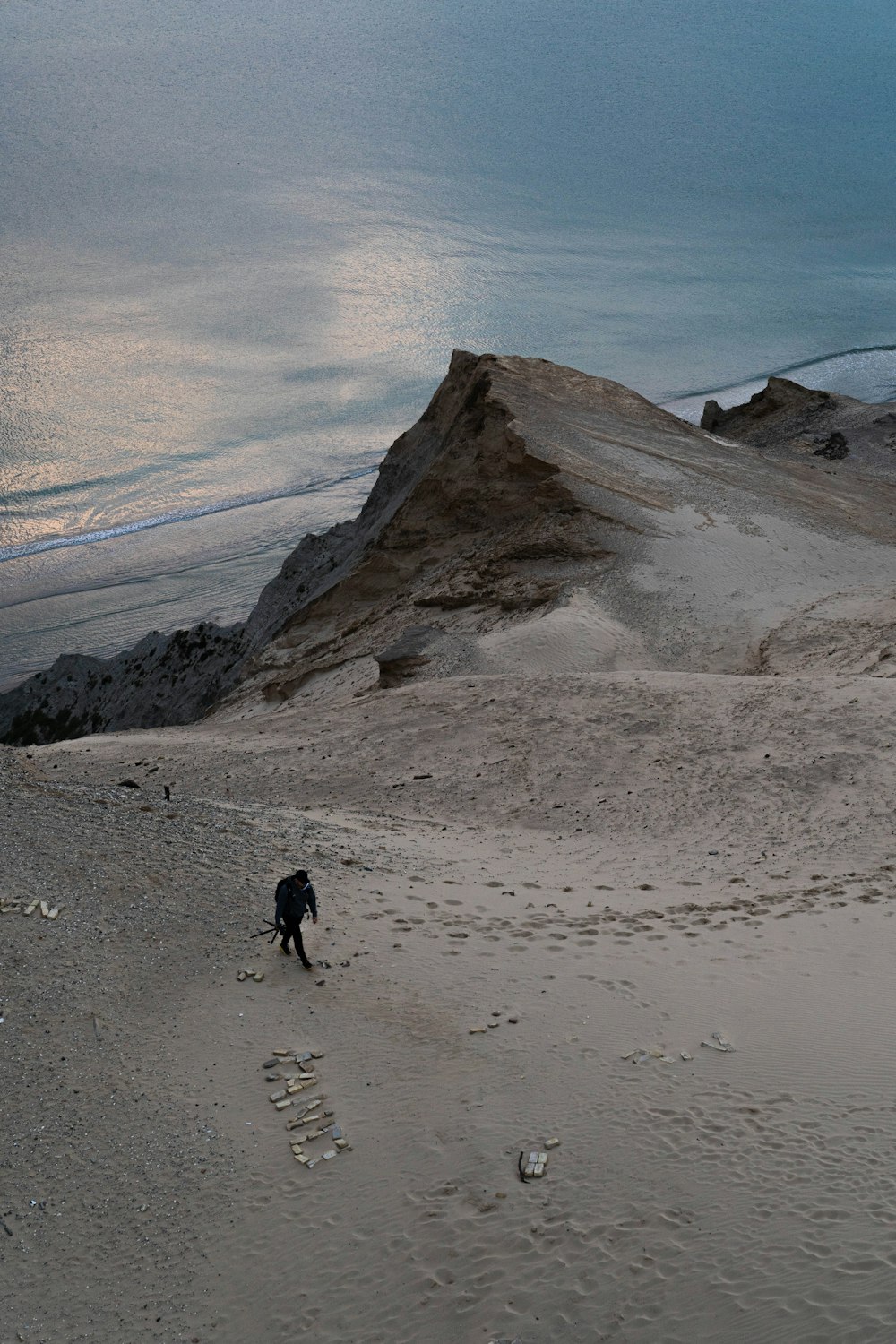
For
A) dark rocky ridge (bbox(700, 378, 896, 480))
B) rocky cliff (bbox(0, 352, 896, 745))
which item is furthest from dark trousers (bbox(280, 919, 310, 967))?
dark rocky ridge (bbox(700, 378, 896, 480))

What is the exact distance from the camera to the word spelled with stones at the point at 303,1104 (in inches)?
287

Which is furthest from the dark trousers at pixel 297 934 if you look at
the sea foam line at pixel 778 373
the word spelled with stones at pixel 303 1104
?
the sea foam line at pixel 778 373

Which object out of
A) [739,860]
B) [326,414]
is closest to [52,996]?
[739,860]

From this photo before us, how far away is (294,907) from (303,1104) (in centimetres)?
172

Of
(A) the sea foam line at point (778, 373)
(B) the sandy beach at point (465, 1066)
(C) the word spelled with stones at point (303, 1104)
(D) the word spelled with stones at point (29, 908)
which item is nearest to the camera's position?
(B) the sandy beach at point (465, 1066)

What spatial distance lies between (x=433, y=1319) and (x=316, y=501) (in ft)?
139

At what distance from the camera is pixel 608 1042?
834 cm

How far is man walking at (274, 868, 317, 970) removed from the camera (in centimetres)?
902

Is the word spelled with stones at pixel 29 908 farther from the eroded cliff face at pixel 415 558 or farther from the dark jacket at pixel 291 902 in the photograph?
the eroded cliff face at pixel 415 558

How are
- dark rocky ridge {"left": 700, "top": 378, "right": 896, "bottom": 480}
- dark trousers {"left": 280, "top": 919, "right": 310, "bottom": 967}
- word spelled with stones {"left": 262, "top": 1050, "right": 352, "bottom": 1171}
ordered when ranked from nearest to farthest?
word spelled with stones {"left": 262, "top": 1050, "right": 352, "bottom": 1171}
dark trousers {"left": 280, "top": 919, "right": 310, "bottom": 967}
dark rocky ridge {"left": 700, "top": 378, "right": 896, "bottom": 480}

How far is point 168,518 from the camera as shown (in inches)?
1801

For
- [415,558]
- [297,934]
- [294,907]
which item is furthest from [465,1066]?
[415,558]

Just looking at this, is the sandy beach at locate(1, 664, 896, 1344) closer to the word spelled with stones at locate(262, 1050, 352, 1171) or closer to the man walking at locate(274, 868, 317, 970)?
the word spelled with stones at locate(262, 1050, 352, 1171)

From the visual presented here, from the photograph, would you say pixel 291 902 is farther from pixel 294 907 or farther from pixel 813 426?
pixel 813 426
